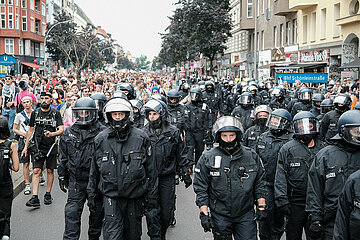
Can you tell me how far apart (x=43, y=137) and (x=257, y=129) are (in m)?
3.77

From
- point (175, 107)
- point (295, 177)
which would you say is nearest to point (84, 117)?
point (295, 177)

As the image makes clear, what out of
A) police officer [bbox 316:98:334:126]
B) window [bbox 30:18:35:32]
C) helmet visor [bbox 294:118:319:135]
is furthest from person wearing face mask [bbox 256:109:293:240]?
window [bbox 30:18:35:32]

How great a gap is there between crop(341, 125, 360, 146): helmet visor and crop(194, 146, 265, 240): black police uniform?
996mm

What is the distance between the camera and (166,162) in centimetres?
682

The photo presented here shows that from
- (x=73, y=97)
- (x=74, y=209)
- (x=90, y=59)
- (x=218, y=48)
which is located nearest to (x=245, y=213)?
(x=74, y=209)

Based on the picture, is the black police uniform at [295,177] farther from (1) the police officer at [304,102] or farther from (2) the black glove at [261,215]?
(1) the police officer at [304,102]

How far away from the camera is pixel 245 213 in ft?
16.5

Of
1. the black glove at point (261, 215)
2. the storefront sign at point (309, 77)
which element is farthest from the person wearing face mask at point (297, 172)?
the storefront sign at point (309, 77)

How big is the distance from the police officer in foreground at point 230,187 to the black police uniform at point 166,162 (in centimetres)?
145

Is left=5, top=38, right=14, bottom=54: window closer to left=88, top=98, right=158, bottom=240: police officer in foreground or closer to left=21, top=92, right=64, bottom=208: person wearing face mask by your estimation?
left=21, top=92, right=64, bottom=208: person wearing face mask

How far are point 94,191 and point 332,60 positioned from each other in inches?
947

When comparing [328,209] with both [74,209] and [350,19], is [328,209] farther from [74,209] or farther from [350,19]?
[350,19]

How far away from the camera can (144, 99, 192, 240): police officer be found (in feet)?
21.9

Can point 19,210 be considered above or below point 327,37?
below
